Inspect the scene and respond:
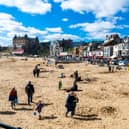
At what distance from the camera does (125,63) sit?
228 feet

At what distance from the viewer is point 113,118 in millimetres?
17469

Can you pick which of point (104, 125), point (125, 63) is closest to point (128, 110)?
point (104, 125)

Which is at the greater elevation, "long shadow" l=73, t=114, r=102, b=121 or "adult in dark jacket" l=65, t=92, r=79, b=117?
"adult in dark jacket" l=65, t=92, r=79, b=117

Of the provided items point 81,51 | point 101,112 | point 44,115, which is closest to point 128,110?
point 101,112

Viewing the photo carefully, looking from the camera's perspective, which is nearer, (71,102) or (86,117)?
(71,102)

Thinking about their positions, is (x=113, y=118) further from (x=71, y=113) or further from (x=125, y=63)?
(x=125, y=63)

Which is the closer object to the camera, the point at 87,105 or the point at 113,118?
the point at 113,118

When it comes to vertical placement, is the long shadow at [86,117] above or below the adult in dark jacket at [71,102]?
below

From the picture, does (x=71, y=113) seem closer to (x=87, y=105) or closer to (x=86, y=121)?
→ (x=86, y=121)

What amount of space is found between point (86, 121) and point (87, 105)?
448cm

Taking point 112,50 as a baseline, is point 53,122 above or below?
below

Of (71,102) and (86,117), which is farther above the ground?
(71,102)

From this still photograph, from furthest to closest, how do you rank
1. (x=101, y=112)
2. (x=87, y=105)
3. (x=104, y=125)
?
(x=87, y=105) < (x=101, y=112) < (x=104, y=125)

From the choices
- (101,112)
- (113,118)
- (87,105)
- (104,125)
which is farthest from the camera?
(87,105)
